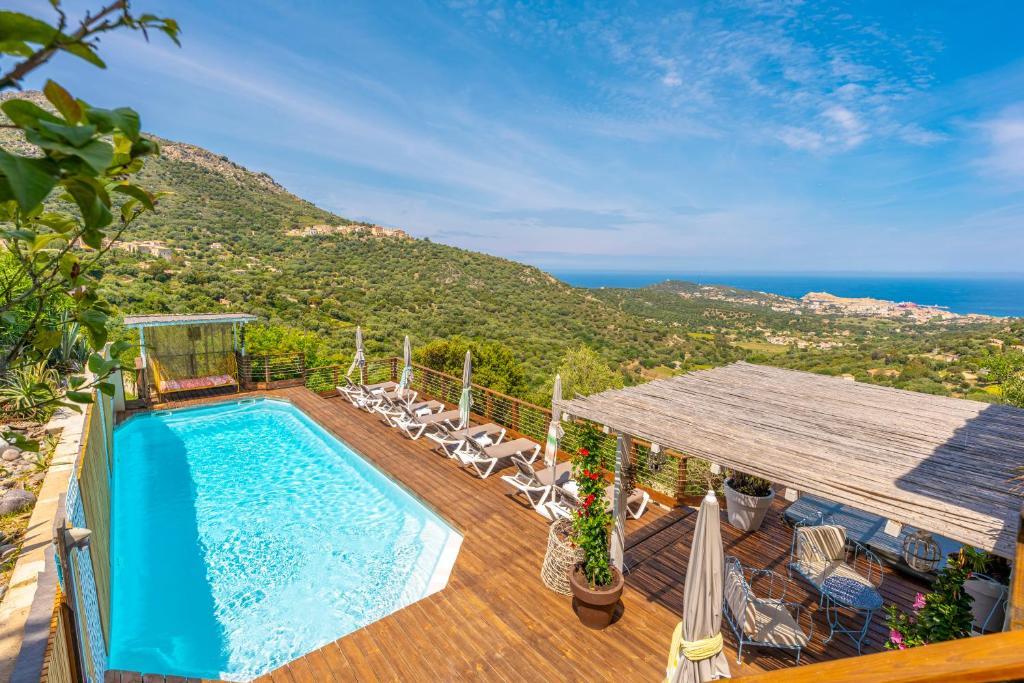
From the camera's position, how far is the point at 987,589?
3.98 metres

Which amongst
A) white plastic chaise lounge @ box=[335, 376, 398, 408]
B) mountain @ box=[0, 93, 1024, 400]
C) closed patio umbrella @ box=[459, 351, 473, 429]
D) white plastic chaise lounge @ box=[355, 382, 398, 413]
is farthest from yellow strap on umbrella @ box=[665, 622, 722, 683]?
mountain @ box=[0, 93, 1024, 400]

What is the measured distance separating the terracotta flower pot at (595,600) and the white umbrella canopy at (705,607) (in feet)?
4.15

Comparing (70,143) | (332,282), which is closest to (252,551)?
(70,143)

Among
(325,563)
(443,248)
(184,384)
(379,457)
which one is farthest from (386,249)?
(325,563)

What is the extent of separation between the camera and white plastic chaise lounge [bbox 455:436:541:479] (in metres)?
8.12

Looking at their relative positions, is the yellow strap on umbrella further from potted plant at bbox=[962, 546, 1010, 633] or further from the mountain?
the mountain

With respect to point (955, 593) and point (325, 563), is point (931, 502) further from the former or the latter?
point (325, 563)

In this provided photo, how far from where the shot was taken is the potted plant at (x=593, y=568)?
4.62m

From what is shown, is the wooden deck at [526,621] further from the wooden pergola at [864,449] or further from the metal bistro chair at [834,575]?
the wooden pergola at [864,449]

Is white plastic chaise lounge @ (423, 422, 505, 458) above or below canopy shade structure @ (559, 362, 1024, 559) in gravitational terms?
below

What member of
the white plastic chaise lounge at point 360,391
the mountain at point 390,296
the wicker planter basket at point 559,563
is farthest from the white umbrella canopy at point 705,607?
the mountain at point 390,296

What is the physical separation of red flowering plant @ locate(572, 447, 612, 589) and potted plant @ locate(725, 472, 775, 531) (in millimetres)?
2811

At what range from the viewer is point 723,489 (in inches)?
270

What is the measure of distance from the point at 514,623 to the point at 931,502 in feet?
12.6
